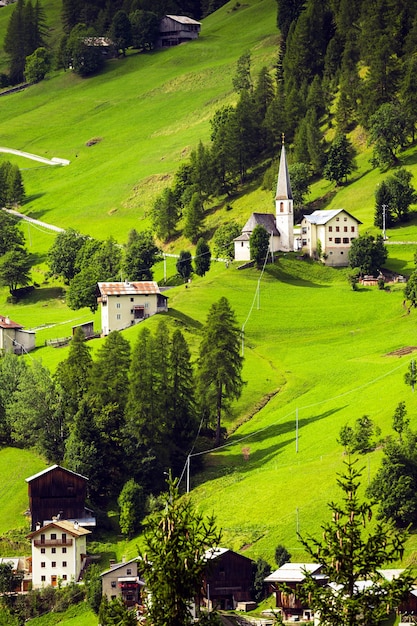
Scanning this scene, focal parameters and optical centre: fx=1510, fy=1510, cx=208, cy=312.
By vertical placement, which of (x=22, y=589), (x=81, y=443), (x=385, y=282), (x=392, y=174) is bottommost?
(x=22, y=589)

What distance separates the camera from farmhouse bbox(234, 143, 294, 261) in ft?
520

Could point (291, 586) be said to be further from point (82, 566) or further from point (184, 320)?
point (184, 320)

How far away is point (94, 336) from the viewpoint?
455ft

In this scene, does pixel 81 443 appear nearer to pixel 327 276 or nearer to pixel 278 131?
pixel 327 276

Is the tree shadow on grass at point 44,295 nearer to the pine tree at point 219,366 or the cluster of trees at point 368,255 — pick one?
the cluster of trees at point 368,255

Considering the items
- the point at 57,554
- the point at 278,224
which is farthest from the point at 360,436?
the point at 278,224

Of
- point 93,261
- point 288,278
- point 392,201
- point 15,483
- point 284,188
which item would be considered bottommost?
point 15,483

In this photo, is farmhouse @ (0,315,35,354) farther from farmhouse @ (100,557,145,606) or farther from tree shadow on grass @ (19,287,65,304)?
farmhouse @ (100,557,145,606)

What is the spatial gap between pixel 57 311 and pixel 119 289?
2190 cm

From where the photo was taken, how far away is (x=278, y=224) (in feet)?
536

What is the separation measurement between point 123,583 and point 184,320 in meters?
49.4

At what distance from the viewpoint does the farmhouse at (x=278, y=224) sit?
15862cm

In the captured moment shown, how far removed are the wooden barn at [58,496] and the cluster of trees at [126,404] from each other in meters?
2.53

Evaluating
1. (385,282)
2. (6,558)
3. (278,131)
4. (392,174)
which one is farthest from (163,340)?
(278,131)
